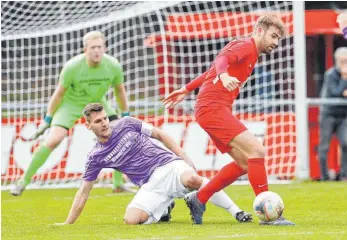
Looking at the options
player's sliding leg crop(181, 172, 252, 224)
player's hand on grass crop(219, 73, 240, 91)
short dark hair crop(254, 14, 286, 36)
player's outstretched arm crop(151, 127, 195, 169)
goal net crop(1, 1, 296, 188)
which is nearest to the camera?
player's hand on grass crop(219, 73, 240, 91)

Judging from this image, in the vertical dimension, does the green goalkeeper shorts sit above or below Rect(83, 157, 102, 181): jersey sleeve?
above

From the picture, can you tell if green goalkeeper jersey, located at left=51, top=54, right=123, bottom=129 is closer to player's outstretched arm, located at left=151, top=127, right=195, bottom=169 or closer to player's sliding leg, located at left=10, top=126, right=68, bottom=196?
player's sliding leg, located at left=10, top=126, right=68, bottom=196

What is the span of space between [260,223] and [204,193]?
577 millimetres

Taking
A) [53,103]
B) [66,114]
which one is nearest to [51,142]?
[66,114]

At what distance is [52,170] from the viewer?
15641 mm

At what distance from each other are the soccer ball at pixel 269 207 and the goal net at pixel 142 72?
22.4 feet

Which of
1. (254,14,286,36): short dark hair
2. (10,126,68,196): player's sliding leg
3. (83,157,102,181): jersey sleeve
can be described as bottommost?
(10,126,68,196): player's sliding leg

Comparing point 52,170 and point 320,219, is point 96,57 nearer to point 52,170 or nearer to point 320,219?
point 52,170

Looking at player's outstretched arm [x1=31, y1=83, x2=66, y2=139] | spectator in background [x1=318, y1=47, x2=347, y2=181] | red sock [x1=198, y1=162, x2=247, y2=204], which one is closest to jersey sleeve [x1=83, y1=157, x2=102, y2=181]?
red sock [x1=198, y1=162, x2=247, y2=204]

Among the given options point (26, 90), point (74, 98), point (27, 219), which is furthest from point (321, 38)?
point (27, 219)

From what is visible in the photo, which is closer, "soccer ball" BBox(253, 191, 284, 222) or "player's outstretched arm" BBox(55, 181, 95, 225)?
"soccer ball" BBox(253, 191, 284, 222)

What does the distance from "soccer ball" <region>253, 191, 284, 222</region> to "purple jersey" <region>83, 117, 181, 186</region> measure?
50.1 inches

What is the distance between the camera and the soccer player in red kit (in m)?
8.62

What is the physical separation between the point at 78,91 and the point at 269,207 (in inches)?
202
